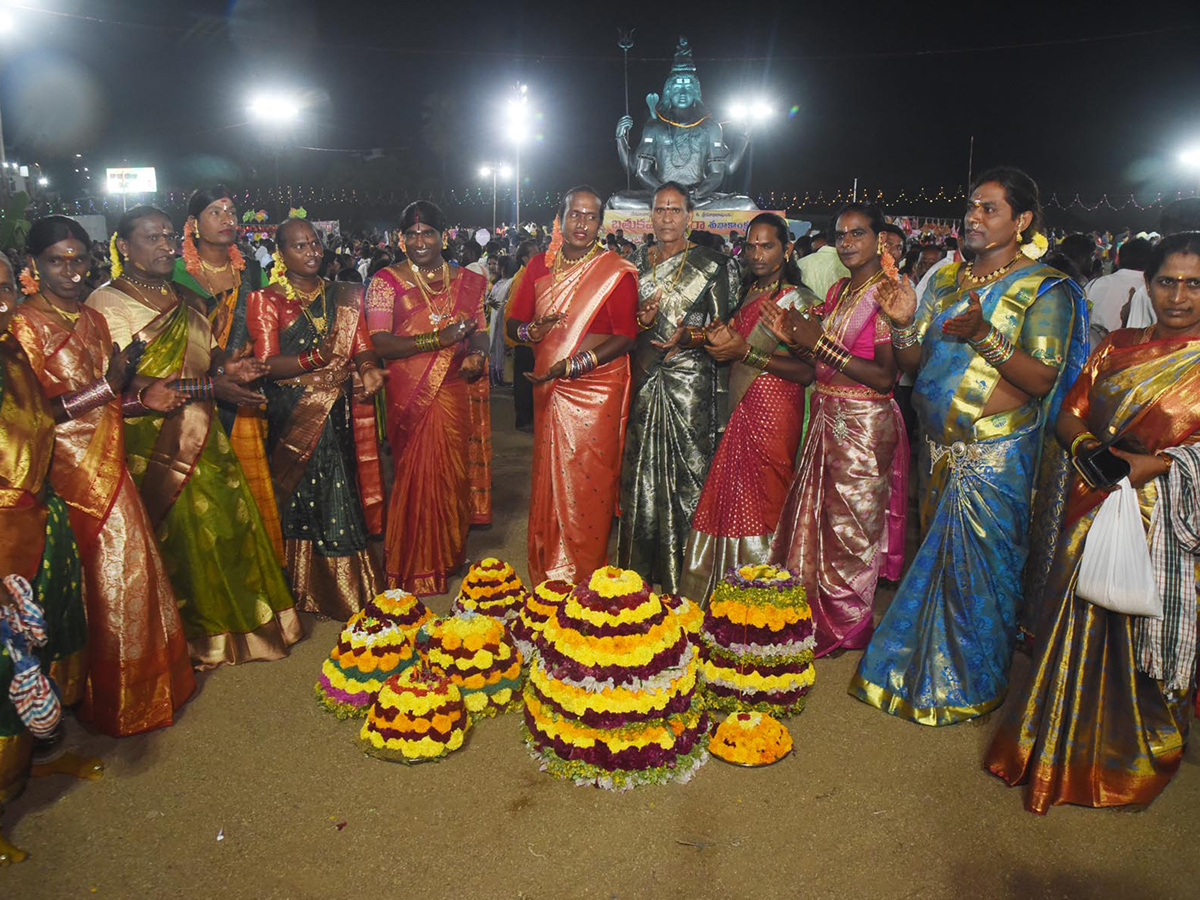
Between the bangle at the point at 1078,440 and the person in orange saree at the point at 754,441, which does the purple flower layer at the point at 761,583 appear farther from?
the bangle at the point at 1078,440

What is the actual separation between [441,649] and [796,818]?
1532 mm

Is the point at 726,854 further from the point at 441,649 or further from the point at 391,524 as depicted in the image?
the point at 391,524

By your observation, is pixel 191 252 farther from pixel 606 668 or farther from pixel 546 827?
pixel 546 827

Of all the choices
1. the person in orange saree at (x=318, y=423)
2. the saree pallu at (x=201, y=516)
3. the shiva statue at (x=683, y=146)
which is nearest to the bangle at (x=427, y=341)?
the person in orange saree at (x=318, y=423)

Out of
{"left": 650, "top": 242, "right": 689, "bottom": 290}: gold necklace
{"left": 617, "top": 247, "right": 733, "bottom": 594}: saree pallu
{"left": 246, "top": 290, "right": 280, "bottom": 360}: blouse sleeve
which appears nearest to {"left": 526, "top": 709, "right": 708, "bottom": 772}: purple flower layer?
{"left": 617, "top": 247, "right": 733, "bottom": 594}: saree pallu

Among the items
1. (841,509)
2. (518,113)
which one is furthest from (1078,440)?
(518,113)

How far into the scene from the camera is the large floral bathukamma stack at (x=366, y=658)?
339 centimetres

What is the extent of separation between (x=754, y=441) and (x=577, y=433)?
0.87m

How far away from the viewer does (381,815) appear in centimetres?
277

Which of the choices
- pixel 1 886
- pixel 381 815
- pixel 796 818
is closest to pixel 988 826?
pixel 796 818

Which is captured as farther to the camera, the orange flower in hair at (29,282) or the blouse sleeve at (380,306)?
the blouse sleeve at (380,306)

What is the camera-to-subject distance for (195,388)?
Result: 3467 millimetres

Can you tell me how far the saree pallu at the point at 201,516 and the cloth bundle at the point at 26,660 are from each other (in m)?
1.12

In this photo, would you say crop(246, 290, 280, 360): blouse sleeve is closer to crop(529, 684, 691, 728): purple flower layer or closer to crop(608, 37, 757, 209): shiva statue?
crop(529, 684, 691, 728): purple flower layer
